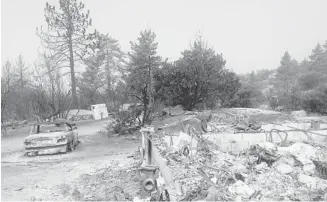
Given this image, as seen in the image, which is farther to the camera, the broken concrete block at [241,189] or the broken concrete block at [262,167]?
the broken concrete block at [262,167]

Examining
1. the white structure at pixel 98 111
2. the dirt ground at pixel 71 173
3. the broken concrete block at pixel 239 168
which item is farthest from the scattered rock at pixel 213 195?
the white structure at pixel 98 111

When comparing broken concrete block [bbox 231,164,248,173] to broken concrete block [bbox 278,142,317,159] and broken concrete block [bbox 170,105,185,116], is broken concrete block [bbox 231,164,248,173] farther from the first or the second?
broken concrete block [bbox 170,105,185,116]

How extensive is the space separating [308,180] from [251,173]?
1090mm

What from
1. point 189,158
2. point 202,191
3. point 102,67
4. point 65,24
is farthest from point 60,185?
point 102,67

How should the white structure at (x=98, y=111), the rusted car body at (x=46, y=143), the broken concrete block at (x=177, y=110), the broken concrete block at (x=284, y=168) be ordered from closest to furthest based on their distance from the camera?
the broken concrete block at (x=284, y=168) < the rusted car body at (x=46, y=143) < the broken concrete block at (x=177, y=110) < the white structure at (x=98, y=111)

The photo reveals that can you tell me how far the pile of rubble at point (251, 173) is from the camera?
4926mm

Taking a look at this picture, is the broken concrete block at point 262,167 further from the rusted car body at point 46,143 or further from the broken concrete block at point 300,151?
the rusted car body at point 46,143

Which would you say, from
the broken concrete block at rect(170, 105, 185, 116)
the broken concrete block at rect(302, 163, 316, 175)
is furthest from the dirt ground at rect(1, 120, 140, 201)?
the broken concrete block at rect(170, 105, 185, 116)

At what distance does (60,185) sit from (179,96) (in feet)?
51.6

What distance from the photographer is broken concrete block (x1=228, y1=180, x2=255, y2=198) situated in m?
4.96

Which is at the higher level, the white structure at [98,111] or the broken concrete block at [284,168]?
the white structure at [98,111]

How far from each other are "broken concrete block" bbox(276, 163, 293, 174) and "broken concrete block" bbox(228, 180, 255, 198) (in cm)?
153

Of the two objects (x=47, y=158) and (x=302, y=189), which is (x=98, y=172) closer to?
(x=47, y=158)

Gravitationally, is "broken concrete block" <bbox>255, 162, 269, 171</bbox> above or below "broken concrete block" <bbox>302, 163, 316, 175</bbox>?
above
